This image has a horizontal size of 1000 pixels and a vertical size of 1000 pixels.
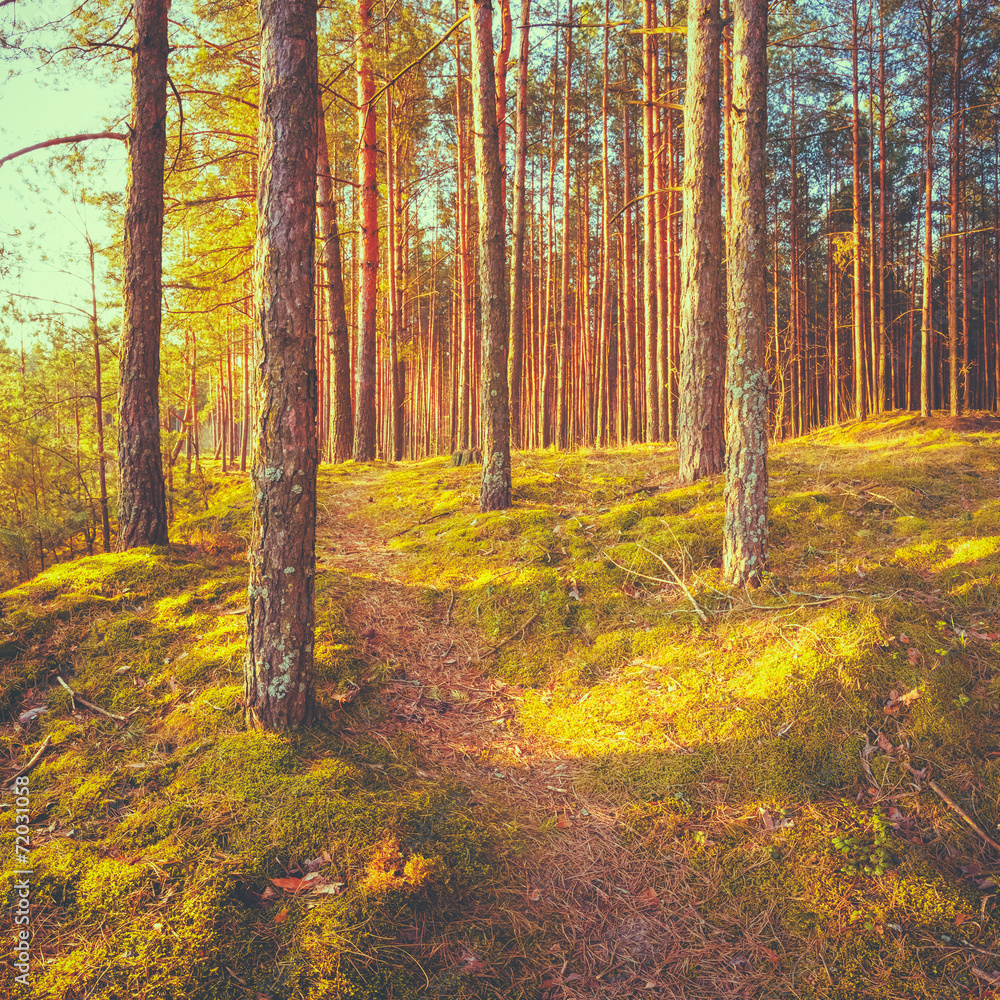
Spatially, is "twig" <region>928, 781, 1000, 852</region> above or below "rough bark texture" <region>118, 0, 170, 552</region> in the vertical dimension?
below

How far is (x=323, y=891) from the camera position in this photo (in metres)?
2.45

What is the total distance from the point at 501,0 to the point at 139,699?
1474cm

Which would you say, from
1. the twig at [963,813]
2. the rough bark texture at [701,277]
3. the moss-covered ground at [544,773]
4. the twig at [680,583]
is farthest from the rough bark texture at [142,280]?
the twig at [963,813]

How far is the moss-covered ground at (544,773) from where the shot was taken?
230 cm

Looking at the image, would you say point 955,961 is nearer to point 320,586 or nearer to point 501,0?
point 320,586

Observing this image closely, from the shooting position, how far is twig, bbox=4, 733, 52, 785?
10.3 feet

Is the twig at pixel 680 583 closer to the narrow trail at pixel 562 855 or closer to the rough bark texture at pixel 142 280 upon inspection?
the narrow trail at pixel 562 855

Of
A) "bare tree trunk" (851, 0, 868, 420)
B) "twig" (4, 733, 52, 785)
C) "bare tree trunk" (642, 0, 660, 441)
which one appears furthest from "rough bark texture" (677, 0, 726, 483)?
"bare tree trunk" (851, 0, 868, 420)

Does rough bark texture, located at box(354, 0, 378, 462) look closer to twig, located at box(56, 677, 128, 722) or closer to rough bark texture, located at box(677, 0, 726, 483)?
rough bark texture, located at box(677, 0, 726, 483)

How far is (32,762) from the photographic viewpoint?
10.6 ft

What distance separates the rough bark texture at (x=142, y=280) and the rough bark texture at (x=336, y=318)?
5486mm

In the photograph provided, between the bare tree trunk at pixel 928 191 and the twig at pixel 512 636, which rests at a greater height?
the bare tree trunk at pixel 928 191

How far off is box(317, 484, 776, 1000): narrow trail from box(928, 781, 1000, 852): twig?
116cm

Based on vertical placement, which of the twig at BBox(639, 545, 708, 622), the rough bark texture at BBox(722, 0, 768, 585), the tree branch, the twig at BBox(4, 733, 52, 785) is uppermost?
the tree branch
